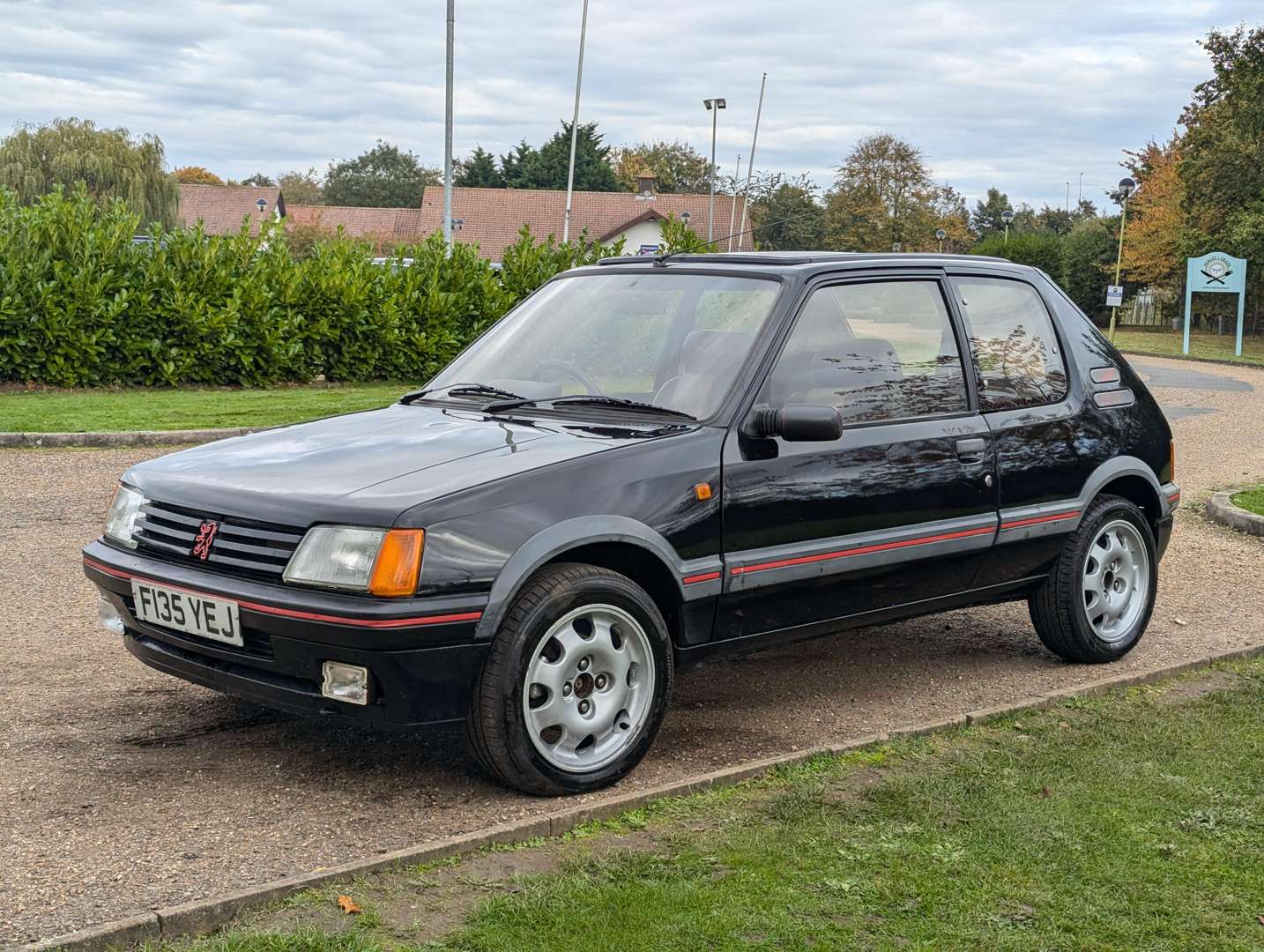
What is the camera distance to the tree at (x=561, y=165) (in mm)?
97812

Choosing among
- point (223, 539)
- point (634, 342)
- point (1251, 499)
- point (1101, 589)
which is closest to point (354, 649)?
point (223, 539)

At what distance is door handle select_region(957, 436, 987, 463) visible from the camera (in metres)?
5.65

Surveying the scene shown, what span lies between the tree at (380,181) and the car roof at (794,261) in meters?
117

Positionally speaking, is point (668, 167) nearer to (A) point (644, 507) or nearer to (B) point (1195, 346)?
(B) point (1195, 346)

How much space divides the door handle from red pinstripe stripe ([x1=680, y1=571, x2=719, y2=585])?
1375 millimetres

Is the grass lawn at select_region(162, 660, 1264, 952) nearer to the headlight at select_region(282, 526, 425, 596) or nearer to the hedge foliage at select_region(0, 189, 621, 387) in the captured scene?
the headlight at select_region(282, 526, 425, 596)

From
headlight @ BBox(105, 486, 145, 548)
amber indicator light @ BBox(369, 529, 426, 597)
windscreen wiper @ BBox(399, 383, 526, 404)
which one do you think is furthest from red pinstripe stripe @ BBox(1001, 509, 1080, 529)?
headlight @ BBox(105, 486, 145, 548)

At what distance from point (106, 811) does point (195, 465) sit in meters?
1.19

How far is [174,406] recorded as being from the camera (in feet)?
52.0

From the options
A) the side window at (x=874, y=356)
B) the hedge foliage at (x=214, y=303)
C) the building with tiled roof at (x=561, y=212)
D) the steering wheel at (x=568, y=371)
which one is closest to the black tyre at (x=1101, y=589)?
the side window at (x=874, y=356)

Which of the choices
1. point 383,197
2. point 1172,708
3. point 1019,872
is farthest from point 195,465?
point 383,197

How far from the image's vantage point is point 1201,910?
3688 mm

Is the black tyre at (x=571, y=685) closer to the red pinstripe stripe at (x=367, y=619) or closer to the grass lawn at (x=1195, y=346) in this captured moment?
the red pinstripe stripe at (x=367, y=619)

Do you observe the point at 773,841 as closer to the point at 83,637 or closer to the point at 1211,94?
the point at 83,637
